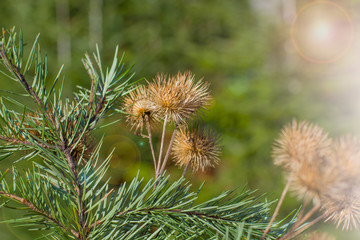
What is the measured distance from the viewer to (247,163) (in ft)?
16.2

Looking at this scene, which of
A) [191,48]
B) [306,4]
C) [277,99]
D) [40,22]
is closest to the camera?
[40,22]

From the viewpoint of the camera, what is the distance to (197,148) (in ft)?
1.02

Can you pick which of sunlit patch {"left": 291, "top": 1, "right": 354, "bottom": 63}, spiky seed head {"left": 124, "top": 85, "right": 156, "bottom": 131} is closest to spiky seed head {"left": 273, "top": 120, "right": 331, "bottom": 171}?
spiky seed head {"left": 124, "top": 85, "right": 156, "bottom": 131}

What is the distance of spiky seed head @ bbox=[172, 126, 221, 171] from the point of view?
1.02 ft

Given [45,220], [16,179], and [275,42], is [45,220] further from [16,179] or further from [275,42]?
[275,42]

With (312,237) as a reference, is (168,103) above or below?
above

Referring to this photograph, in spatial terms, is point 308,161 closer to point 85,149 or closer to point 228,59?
point 85,149

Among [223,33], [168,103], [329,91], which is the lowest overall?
[168,103]

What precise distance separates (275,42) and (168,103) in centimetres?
646

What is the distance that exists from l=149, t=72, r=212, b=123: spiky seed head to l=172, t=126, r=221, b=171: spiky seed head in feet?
0.07

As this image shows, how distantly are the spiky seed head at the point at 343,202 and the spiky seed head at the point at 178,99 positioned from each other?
13 centimetres

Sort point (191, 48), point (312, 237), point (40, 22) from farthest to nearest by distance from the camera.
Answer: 1. point (191, 48)
2. point (40, 22)
3. point (312, 237)

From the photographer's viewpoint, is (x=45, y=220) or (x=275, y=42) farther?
(x=275, y=42)

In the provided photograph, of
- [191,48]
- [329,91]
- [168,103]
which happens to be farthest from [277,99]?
[168,103]
